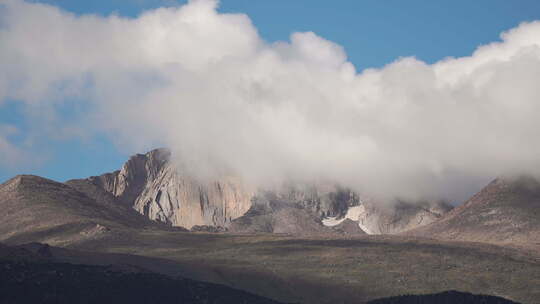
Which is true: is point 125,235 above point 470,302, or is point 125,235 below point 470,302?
above

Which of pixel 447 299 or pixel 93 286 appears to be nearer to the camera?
pixel 93 286

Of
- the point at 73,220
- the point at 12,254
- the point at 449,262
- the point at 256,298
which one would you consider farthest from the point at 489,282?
the point at 73,220

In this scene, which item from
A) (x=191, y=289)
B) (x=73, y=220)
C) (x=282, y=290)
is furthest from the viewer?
(x=73, y=220)

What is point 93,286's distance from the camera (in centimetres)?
9962

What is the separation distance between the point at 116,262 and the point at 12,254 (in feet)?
51.4

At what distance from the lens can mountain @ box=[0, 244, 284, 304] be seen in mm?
95000

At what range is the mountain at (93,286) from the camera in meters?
95.0

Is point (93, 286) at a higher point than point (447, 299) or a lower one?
higher

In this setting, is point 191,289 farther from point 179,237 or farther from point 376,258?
point 179,237

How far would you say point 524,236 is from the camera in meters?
198

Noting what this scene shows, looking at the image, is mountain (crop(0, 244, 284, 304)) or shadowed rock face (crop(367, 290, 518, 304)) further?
shadowed rock face (crop(367, 290, 518, 304))

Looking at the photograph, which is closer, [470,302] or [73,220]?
[470,302]

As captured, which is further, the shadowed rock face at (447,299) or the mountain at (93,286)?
the shadowed rock face at (447,299)

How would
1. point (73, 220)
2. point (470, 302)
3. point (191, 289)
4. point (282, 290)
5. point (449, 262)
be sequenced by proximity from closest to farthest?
point (470, 302), point (191, 289), point (282, 290), point (449, 262), point (73, 220)
